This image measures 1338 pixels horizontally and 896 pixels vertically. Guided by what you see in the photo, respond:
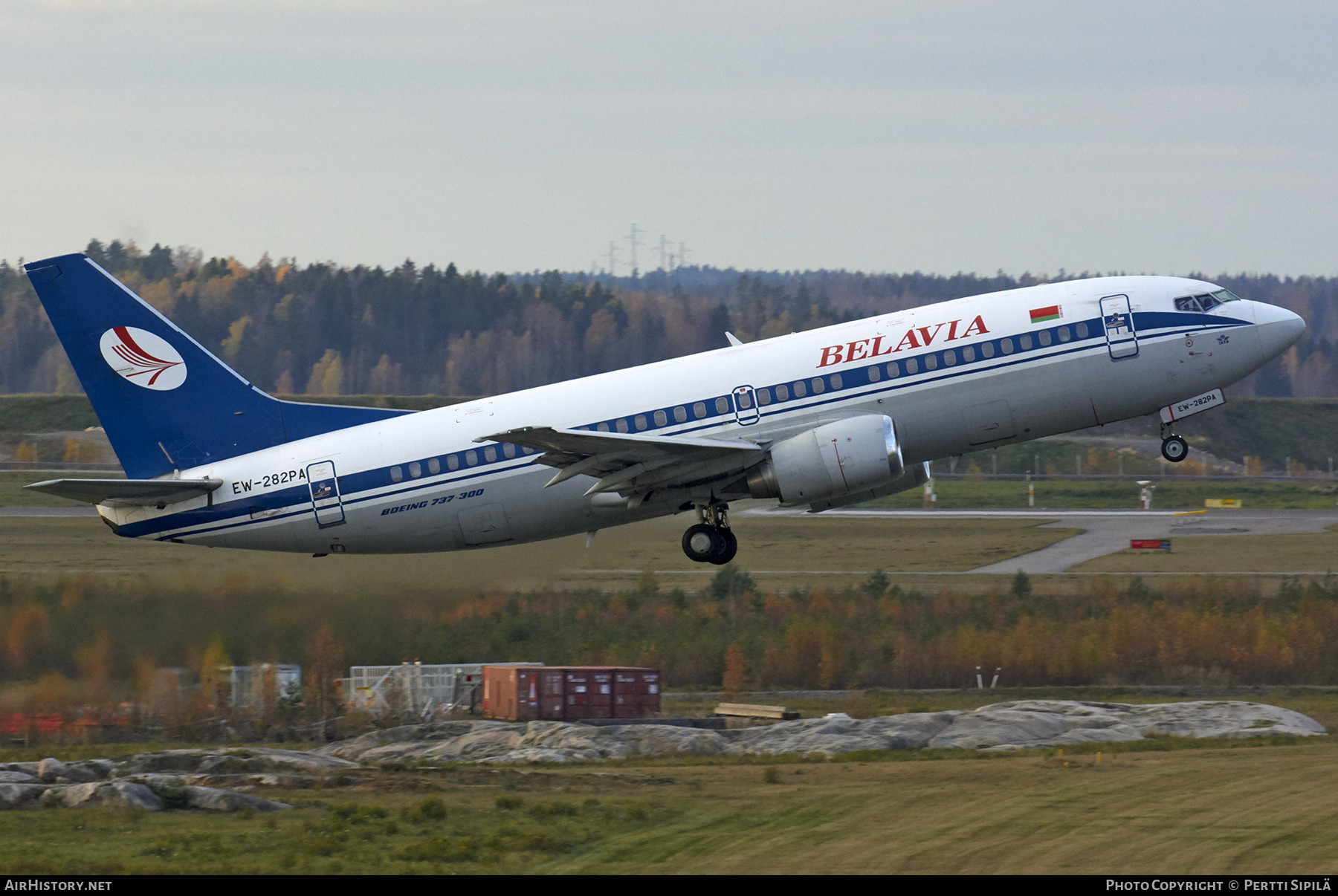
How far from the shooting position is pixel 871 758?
163 ft

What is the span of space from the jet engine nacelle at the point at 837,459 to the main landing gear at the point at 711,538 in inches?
113

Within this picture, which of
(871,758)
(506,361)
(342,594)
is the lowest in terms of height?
(871,758)

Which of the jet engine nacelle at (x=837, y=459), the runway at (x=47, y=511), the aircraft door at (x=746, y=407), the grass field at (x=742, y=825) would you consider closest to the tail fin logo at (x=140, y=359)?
the grass field at (x=742, y=825)

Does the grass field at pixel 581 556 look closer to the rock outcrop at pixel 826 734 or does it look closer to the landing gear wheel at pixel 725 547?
the landing gear wheel at pixel 725 547

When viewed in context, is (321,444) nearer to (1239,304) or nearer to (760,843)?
(760,843)

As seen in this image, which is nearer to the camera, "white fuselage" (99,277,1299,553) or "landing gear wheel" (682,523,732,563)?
"white fuselage" (99,277,1299,553)

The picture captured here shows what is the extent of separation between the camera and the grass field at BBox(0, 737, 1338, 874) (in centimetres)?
3244

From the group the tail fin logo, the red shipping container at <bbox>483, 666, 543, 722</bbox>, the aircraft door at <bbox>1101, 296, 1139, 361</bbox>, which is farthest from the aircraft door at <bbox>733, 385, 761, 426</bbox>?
the red shipping container at <bbox>483, 666, 543, 722</bbox>

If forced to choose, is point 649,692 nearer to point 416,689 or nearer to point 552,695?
point 552,695

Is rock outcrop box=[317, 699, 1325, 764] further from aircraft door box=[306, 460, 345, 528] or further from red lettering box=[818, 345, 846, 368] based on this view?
red lettering box=[818, 345, 846, 368]

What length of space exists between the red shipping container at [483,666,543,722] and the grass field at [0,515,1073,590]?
3.77 metres

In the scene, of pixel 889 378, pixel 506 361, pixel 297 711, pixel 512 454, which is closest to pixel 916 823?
pixel 889 378

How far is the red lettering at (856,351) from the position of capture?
35.8 metres

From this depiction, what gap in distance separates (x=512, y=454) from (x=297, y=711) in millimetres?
22876
